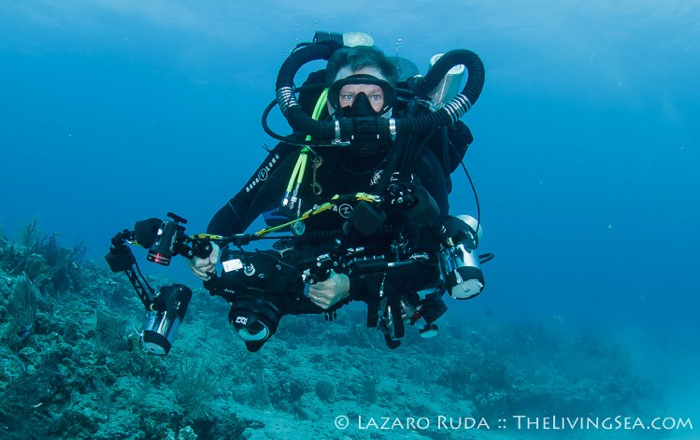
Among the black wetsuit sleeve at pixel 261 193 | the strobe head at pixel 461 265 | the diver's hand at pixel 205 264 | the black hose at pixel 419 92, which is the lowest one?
the diver's hand at pixel 205 264

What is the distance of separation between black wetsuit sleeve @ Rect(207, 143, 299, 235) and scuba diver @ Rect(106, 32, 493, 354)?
10mm

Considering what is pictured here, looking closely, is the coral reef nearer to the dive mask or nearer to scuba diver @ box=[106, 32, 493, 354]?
scuba diver @ box=[106, 32, 493, 354]

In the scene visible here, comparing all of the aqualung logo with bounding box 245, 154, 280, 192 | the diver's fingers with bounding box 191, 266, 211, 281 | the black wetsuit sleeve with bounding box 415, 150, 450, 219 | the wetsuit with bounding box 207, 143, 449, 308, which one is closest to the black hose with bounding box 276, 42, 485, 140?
the black wetsuit sleeve with bounding box 415, 150, 450, 219

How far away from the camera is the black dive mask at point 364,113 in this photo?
345 centimetres

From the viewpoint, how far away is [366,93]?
380 cm

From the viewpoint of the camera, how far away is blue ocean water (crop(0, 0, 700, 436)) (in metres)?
26.1

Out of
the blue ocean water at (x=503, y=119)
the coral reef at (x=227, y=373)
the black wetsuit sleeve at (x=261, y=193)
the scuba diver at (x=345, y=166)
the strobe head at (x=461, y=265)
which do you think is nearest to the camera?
the strobe head at (x=461, y=265)

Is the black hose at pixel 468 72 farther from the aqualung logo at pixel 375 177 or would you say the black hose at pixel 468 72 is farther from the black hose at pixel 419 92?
the aqualung logo at pixel 375 177

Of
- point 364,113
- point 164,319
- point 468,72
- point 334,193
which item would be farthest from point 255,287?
point 468,72

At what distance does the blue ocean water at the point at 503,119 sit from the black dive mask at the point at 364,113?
1168cm

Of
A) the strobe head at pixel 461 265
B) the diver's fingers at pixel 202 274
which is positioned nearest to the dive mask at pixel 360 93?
the strobe head at pixel 461 265

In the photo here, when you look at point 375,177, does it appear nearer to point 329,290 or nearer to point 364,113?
point 364,113

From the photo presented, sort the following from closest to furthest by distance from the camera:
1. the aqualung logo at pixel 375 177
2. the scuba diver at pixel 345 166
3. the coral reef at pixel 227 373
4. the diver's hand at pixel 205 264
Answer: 1. the diver's hand at pixel 205 264
2. the scuba diver at pixel 345 166
3. the aqualung logo at pixel 375 177
4. the coral reef at pixel 227 373

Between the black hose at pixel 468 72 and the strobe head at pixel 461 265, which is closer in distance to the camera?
the strobe head at pixel 461 265
